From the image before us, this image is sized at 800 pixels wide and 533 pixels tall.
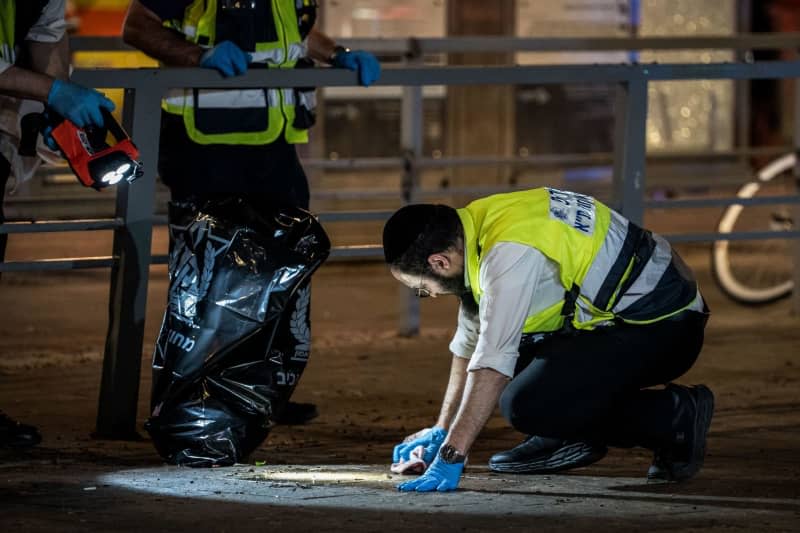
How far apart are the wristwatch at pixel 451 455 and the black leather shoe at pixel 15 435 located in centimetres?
164

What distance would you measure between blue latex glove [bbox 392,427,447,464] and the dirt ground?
6.0 inches

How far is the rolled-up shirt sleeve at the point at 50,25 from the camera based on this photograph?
568cm

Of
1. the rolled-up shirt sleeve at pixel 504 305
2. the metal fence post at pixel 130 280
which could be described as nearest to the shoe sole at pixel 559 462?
the rolled-up shirt sleeve at pixel 504 305

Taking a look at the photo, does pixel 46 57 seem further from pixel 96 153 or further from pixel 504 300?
pixel 504 300

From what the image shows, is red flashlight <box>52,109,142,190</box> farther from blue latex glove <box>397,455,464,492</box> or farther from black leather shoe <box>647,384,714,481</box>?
black leather shoe <box>647,384,714,481</box>

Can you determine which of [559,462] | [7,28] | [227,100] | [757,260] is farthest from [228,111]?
[757,260]

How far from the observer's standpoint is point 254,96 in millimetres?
5965

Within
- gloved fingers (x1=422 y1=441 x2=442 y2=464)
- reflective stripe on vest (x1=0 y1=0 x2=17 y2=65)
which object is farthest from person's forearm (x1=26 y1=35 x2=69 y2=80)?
gloved fingers (x1=422 y1=441 x2=442 y2=464)

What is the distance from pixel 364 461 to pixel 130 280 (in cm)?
104

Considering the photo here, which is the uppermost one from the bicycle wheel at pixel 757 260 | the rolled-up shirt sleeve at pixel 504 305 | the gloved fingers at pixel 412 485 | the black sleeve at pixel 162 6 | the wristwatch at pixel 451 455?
the black sleeve at pixel 162 6

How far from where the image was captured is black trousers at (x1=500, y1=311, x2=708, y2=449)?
5.00m

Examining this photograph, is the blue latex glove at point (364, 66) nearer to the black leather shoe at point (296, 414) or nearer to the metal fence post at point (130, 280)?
the metal fence post at point (130, 280)

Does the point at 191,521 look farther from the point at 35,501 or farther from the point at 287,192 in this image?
the point at 287,192

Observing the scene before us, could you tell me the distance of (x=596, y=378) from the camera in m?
5.02
